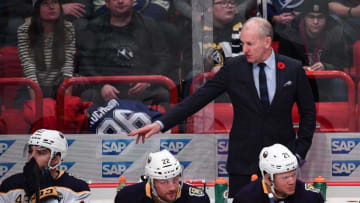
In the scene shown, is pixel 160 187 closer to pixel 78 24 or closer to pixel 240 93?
pixel 240 93

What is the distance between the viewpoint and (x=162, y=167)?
20.2 feet

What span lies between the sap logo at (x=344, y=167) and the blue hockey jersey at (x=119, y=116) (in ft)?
5.00

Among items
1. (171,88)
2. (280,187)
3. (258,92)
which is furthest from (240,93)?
(171,88)

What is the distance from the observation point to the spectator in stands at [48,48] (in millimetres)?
7570

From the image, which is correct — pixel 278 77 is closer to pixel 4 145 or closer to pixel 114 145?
pixel 114 145

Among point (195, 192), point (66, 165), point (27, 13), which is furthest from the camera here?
point (66, 165)

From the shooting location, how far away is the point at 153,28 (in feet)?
24.9

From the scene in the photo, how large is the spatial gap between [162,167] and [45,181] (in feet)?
3.07

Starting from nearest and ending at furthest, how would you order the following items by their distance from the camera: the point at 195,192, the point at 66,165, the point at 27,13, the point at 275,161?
1. the point at 275,161
2. the point at 195,192
3. the point at 27,13
4. the point at 66,165

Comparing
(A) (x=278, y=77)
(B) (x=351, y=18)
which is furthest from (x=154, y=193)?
(B) (x=351, y=18)

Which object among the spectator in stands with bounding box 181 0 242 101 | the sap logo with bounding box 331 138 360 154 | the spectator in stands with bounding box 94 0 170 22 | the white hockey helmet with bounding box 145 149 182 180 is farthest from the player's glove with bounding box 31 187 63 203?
the sap logo with bounding box 331 138 360 154

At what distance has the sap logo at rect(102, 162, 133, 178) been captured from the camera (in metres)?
7.68

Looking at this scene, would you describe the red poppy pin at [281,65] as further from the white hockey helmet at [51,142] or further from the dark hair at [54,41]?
the dark hair at [54,41]

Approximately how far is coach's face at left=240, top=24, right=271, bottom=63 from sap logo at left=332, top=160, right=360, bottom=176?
5.61 ft
